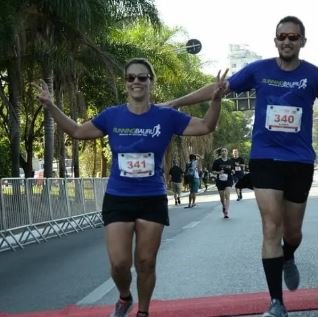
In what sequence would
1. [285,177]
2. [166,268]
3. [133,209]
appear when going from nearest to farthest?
1. [133,209]
2. [285,177]
3. [166,268]

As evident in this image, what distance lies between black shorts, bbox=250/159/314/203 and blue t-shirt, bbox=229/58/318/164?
5cm

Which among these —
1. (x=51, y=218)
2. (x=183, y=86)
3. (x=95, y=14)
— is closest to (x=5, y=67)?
(x=95, y=14)

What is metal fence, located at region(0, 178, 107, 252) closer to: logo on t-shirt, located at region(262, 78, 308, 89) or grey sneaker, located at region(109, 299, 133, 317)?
grey sneaker, located at region(109, 299, 133, 317)

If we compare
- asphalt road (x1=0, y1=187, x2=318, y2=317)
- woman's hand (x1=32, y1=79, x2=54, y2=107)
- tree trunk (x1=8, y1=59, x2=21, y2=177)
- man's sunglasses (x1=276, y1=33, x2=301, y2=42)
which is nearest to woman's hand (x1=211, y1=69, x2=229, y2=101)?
man's sunglasses (x1=276, y1=33, x2=301, y2=42)

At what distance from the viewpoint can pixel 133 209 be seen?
5047 mm

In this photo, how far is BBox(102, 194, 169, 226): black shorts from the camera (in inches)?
199

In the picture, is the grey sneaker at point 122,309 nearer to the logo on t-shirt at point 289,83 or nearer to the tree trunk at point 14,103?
the logo on t-shirt at point 289,83

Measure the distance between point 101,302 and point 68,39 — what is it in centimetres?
1338

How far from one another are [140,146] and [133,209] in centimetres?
46

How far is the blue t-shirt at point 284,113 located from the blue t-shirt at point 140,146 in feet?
1.91

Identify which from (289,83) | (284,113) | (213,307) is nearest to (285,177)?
(284,113)

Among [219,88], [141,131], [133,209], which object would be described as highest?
[219,88]

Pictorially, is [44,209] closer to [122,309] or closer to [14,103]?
[14,103]

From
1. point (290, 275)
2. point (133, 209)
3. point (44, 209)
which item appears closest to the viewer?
point (133, 209)
